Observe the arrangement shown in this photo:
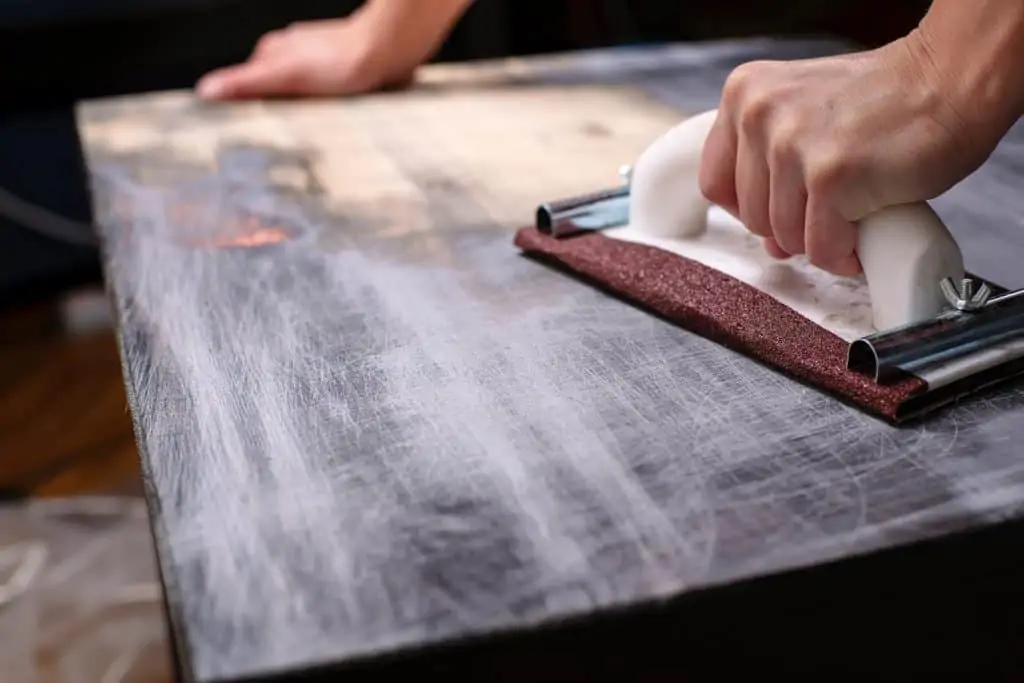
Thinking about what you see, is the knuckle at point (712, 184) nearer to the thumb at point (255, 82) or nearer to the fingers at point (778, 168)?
the fingers at point (778, 168)

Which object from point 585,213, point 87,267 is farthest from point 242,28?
point 585,213

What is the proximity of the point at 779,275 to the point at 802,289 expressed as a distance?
0.02 metres

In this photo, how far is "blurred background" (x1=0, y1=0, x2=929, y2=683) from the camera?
3.80 ft

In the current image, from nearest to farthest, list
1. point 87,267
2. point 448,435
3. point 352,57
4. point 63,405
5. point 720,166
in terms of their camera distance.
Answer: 1. point 448,435
2. point 720,166
3. point 352,57
4. point 63,405
5. point 87,267

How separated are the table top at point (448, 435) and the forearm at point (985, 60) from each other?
13 cm

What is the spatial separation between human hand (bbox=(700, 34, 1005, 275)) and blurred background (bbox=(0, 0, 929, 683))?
0.77 meters

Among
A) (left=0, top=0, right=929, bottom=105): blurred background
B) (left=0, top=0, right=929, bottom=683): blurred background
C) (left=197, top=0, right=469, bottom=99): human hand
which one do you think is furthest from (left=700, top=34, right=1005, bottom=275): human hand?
(left=0, top=0, right=929, bottom=105): blurred background

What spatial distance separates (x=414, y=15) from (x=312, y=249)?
0.51 metres

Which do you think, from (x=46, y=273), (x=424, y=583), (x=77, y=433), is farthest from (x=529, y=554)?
(x=46, y=273)

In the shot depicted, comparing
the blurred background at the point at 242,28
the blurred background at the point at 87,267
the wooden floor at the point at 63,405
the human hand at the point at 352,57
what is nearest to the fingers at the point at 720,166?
the human hand at the point at 352,57

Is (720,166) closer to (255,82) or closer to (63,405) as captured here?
(255,82)

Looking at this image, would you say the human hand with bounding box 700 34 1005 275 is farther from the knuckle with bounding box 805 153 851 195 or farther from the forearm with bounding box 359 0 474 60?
the forearm with bounding box 359 0 474 60

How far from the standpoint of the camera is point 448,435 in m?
0.50

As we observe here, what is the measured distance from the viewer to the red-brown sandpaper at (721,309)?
0.52m
